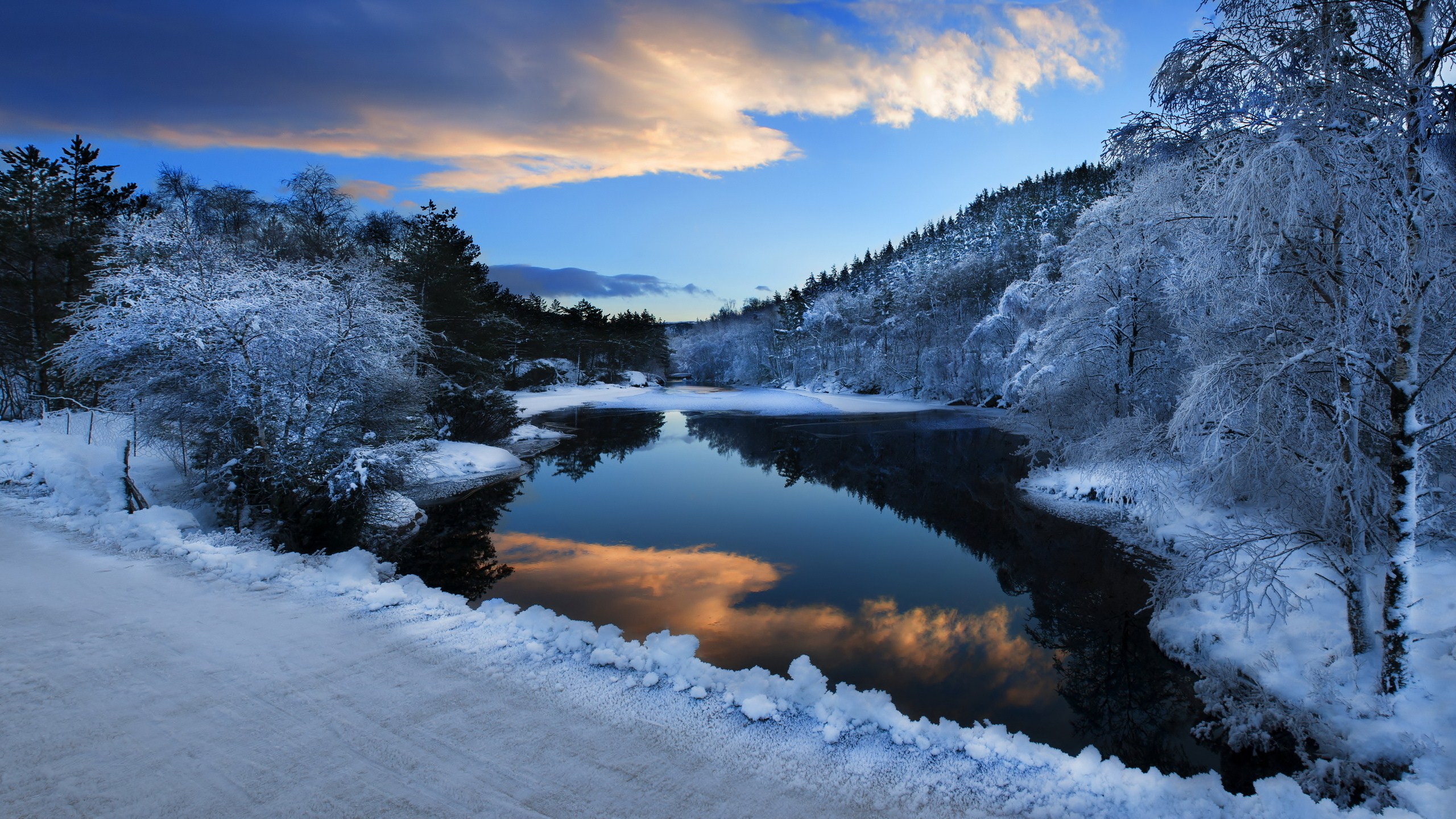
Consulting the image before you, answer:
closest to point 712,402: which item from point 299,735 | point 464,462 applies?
point 464,462

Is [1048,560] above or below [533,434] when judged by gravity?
above

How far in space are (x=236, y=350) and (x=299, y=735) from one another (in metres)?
9.77

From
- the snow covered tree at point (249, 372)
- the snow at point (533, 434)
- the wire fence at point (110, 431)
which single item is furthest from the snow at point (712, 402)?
the snow covered tree at point (249, 372)

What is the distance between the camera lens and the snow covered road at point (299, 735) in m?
3.89

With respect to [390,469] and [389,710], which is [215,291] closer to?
[390,469]

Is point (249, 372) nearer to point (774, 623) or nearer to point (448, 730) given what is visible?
point (448, 730)

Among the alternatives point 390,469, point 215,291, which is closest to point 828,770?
point 390,469

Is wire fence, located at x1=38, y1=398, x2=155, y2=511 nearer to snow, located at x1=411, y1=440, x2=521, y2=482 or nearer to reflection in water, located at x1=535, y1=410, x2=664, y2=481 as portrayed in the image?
snow, located at x1=411, y1=440, x2=521, y2=482

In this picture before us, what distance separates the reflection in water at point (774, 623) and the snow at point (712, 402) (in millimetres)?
28839

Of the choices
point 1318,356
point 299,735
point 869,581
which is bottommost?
point 869,581

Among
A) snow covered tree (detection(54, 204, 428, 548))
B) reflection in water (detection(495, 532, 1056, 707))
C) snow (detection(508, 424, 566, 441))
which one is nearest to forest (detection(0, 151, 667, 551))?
snow covered tree (detection(54, 204, 428, 548))

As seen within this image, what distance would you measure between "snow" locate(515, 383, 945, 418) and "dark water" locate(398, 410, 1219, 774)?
2358cm

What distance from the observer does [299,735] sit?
4535 mm

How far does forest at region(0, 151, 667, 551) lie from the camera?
36.6ft
